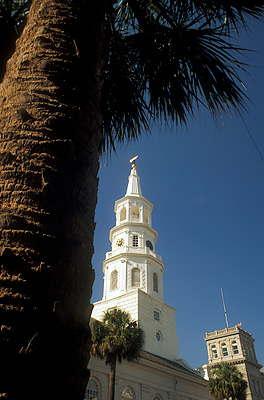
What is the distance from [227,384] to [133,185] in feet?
91.5

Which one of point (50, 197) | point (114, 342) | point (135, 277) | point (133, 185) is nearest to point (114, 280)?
point (135, 277)

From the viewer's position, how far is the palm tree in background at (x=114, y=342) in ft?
67.2

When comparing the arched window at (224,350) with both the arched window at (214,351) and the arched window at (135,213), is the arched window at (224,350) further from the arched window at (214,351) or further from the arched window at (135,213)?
the arched window at (135,213)

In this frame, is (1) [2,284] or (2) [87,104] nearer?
(1) [2,284]

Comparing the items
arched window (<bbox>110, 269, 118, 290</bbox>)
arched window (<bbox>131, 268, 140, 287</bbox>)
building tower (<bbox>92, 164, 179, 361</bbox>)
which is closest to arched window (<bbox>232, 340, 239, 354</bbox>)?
building tower (<bbox>92, 164, 179, 361</bbox>)

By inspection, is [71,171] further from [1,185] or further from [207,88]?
[207,88]

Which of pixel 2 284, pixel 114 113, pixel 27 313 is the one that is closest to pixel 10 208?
pixel 2 284

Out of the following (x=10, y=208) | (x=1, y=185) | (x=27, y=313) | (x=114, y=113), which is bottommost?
(x=27, y=313)

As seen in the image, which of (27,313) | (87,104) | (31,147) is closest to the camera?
(27,313)

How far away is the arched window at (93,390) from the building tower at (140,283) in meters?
9.85

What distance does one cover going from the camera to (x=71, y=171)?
85.7 inches

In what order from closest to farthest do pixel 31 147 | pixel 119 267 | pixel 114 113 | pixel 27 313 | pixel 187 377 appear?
pixel 27 313 < pixel 31 147 < pixel 114 113 < pixel 187 377 < pixel 119 267

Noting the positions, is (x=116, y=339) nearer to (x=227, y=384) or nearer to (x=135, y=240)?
(x=227, y=384)

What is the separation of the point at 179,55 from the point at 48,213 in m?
4.31
